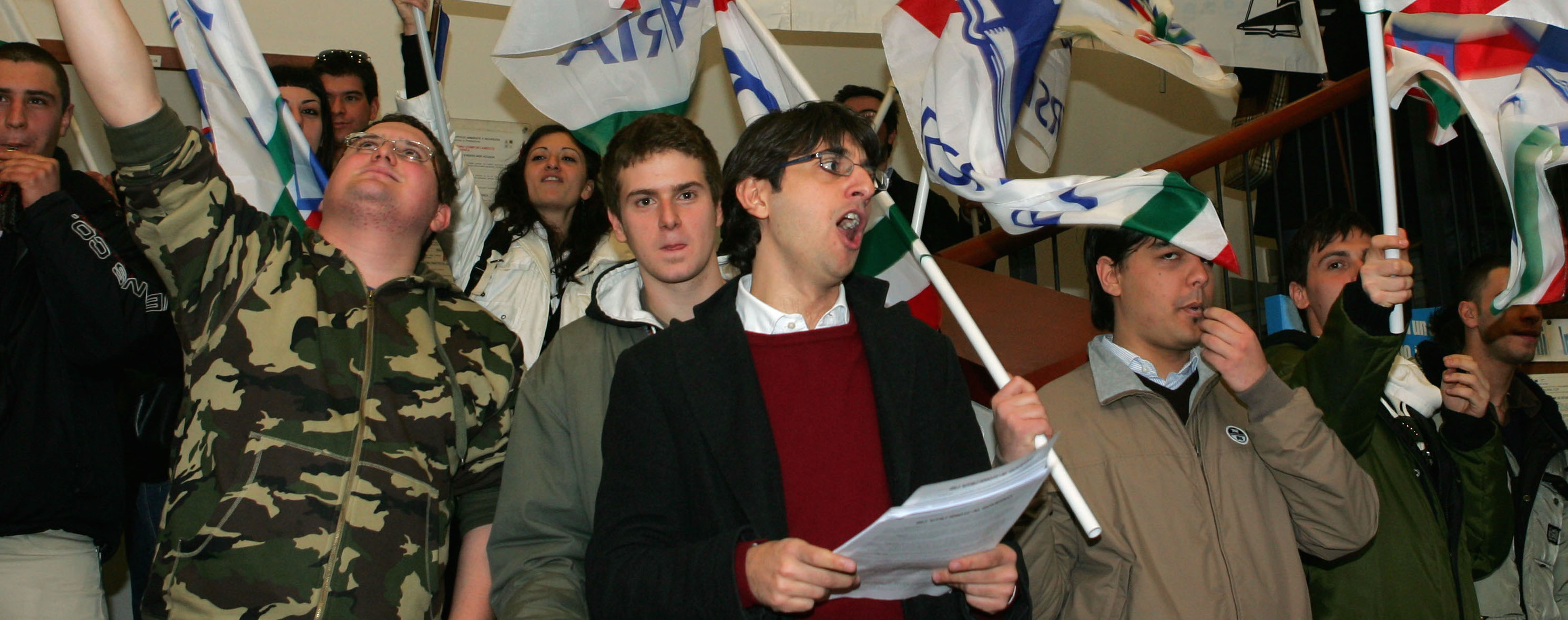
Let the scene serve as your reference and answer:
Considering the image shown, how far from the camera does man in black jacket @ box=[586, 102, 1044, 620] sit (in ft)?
5.44

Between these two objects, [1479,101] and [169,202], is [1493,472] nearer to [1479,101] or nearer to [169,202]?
[1479,101]

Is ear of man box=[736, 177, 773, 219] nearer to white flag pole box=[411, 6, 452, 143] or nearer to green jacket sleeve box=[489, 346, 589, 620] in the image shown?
green jacket sleeve box=[489, 346, 589, 620]

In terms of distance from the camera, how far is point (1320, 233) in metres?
3.23

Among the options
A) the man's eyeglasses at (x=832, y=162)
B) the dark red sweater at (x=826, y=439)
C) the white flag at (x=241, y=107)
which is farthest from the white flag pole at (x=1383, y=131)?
the white flag at (x=241, y=107)

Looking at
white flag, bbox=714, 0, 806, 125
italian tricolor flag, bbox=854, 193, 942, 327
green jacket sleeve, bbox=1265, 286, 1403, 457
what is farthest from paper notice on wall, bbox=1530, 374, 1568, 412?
white flag, bbox=714, 0, 806, 125

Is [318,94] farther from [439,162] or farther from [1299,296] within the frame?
[1299,296]

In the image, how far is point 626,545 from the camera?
1741 mm

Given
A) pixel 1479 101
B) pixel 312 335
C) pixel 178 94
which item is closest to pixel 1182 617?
pixel 1479 101

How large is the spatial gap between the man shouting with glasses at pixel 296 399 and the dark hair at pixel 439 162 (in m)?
0.23

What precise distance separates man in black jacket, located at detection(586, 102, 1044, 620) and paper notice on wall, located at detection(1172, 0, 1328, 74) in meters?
3.25

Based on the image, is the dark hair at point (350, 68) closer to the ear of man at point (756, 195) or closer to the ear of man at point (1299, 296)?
the ear of man at point (756, 195)

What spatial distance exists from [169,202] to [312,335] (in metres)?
0.33

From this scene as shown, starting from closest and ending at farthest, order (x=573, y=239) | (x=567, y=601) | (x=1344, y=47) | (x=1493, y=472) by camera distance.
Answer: (x=567, y=601) → (x=1493, y=472) → (x=573, y=239) → (x=1344, y=47)

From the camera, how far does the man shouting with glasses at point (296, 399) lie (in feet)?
6.47
